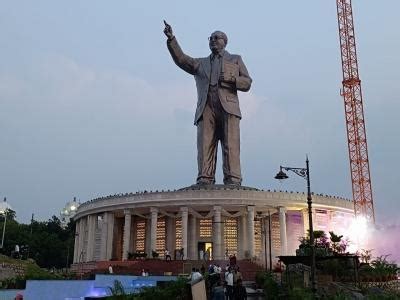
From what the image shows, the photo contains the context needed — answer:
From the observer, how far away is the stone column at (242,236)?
1976 inches

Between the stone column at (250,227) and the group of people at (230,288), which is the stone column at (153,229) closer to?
the stone column at (250,227)

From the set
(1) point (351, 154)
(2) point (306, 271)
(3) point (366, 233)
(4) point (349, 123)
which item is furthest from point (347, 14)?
(2) point (306, 271)

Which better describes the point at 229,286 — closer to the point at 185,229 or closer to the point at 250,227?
the point at 185,229

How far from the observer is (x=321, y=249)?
32.2m

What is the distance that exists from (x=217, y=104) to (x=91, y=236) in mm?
20513

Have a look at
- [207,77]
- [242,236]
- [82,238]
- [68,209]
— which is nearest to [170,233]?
[242,236]

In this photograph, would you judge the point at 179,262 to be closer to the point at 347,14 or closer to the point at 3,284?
the point at 3,284

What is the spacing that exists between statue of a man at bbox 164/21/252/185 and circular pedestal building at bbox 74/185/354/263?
12.3ft

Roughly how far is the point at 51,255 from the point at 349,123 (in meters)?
53.8

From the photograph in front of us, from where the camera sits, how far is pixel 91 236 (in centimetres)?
5481

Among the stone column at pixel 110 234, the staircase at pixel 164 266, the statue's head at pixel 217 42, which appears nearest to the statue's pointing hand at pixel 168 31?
the statue's head at pixel 217 42

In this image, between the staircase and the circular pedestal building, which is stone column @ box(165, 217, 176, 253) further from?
the staircase

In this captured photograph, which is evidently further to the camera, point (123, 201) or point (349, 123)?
point (349, 123)

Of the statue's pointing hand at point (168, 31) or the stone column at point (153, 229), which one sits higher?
the statue's pointing hand at point (168, 31)
